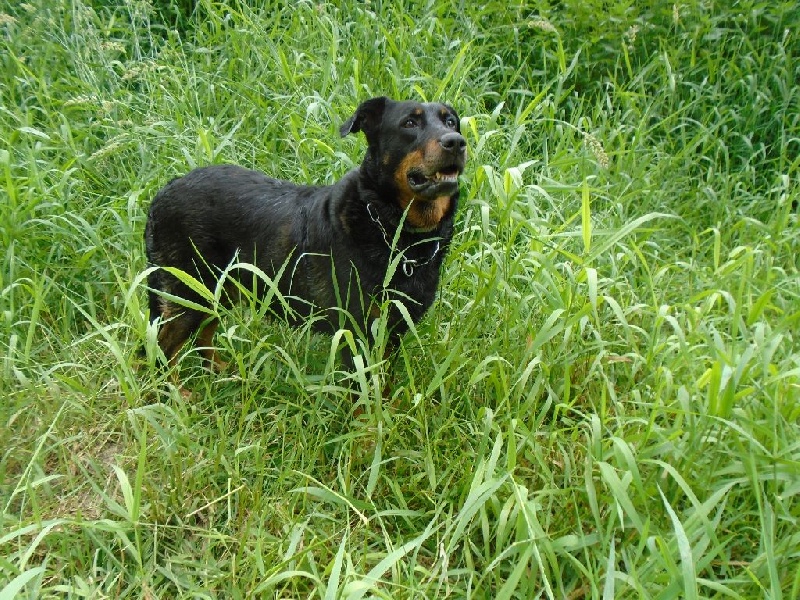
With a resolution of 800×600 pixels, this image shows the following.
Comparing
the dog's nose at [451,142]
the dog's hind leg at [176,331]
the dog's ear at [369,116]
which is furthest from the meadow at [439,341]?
the dog's ear at [369,116]

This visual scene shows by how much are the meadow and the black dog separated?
7.8 inches

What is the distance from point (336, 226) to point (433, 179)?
45 cm

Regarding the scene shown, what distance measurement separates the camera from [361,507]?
2.45m

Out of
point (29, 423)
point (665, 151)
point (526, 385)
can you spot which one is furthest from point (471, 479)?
point (665, 151)

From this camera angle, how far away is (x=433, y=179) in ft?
10.1

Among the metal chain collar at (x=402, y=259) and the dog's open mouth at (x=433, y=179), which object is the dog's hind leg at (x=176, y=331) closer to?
the metal chain collar at (x=402, y=259)

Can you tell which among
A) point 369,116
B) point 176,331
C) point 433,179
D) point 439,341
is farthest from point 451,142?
point 176,331

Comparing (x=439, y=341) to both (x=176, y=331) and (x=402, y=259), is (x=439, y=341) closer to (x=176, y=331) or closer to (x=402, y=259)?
(x=402, y=259)

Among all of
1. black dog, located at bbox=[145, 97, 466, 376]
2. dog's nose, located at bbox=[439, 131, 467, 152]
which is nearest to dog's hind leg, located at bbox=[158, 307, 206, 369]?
black dog, located at bbox=[145, 97, 466, 376]

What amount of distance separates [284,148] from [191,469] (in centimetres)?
231

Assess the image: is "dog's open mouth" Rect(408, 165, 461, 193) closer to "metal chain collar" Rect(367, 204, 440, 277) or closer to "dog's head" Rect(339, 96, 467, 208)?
"dog's head" Rect(339, 96, 467, 208)

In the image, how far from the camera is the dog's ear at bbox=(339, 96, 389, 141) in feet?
10.8

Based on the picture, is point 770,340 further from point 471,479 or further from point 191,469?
point 191,469

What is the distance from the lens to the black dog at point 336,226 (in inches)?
120
